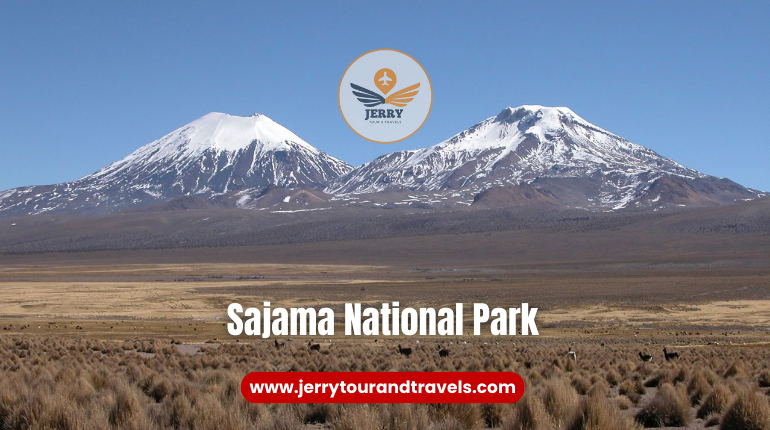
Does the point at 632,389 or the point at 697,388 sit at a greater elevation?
the point at 697,388

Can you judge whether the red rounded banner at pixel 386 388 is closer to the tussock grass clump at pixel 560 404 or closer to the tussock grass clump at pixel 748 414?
the tussock grass clump at pixel 560 404

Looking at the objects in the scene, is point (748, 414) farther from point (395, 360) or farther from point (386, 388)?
point (395, 360)

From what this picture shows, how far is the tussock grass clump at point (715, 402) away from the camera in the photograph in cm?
899

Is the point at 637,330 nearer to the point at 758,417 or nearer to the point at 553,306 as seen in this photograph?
the point at 553,306

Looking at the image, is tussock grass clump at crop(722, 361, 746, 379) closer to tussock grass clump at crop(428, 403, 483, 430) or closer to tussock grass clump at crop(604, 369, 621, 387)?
tussock grass clump at crop(604, 369, 621, 387)

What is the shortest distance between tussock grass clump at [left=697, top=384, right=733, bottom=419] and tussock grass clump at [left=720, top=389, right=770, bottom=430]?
86cm

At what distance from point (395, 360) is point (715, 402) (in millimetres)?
8073

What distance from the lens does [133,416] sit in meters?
7.46

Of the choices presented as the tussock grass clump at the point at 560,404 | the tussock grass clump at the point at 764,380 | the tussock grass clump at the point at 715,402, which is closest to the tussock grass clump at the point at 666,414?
the tussock grass clump at the point at 715,402

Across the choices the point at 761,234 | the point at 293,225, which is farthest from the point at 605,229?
the point at 293,225

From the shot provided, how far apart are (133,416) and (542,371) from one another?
849cm

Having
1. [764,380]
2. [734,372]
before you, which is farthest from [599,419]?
[734,372]

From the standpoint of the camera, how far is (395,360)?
16.2 meters

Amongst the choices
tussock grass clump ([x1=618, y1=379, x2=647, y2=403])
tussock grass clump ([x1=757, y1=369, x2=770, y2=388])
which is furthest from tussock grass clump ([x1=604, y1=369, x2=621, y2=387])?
tussock grass clump ([x1=757, y1=369, x2=770, y2=388])
